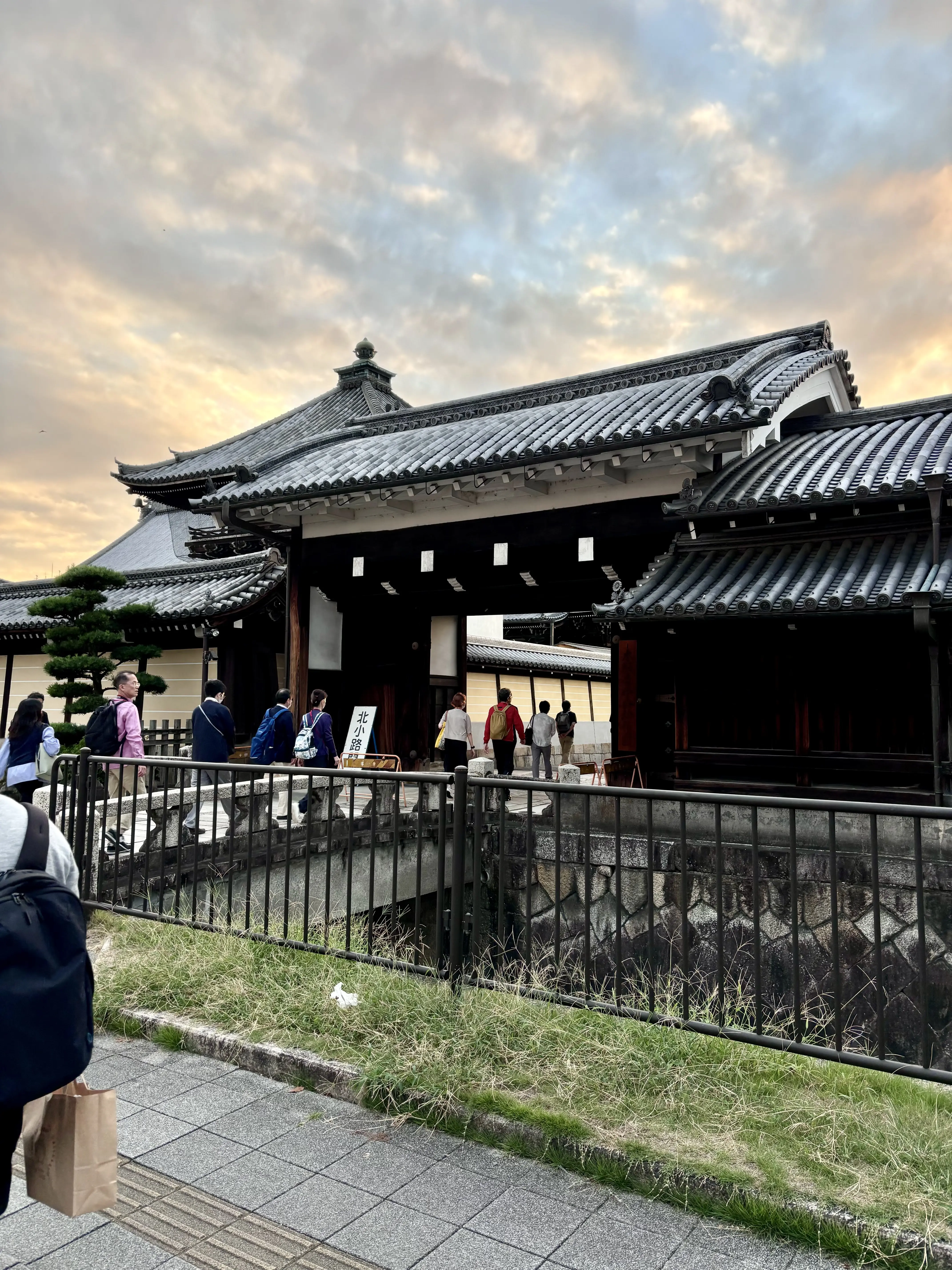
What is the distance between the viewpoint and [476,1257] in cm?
269

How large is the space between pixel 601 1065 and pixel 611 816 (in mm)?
4285

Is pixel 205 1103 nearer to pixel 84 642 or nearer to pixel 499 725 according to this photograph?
pixel 499 725

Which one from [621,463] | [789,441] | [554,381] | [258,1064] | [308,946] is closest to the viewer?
[258,1064]

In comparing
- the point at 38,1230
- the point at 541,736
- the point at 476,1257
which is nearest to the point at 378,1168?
the point at 476,1257

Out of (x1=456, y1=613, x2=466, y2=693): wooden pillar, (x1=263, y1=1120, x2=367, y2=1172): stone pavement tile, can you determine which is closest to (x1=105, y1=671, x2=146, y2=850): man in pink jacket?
(x1=263, y1=1120, x2=367, y2=1172): stone pavement tile

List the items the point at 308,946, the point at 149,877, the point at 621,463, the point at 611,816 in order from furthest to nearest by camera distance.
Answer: the point at 621,463, the point at 611,816, the point at 149,877, the point at 308,946

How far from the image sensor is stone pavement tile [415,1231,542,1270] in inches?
104

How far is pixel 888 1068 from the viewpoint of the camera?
3227 millimetres

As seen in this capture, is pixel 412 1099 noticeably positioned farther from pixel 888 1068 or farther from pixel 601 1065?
pixel 888 1068

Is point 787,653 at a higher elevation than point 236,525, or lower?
lower

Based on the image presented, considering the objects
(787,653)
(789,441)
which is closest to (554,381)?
(789,441)

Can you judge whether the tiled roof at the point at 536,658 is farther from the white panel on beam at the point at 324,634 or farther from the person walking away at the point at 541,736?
the white panel on beam at the point at 324,634

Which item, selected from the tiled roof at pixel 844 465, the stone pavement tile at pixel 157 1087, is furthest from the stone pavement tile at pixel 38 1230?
the tiled roof at pixel 844 465

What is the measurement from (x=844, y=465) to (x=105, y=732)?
8.19 meters
